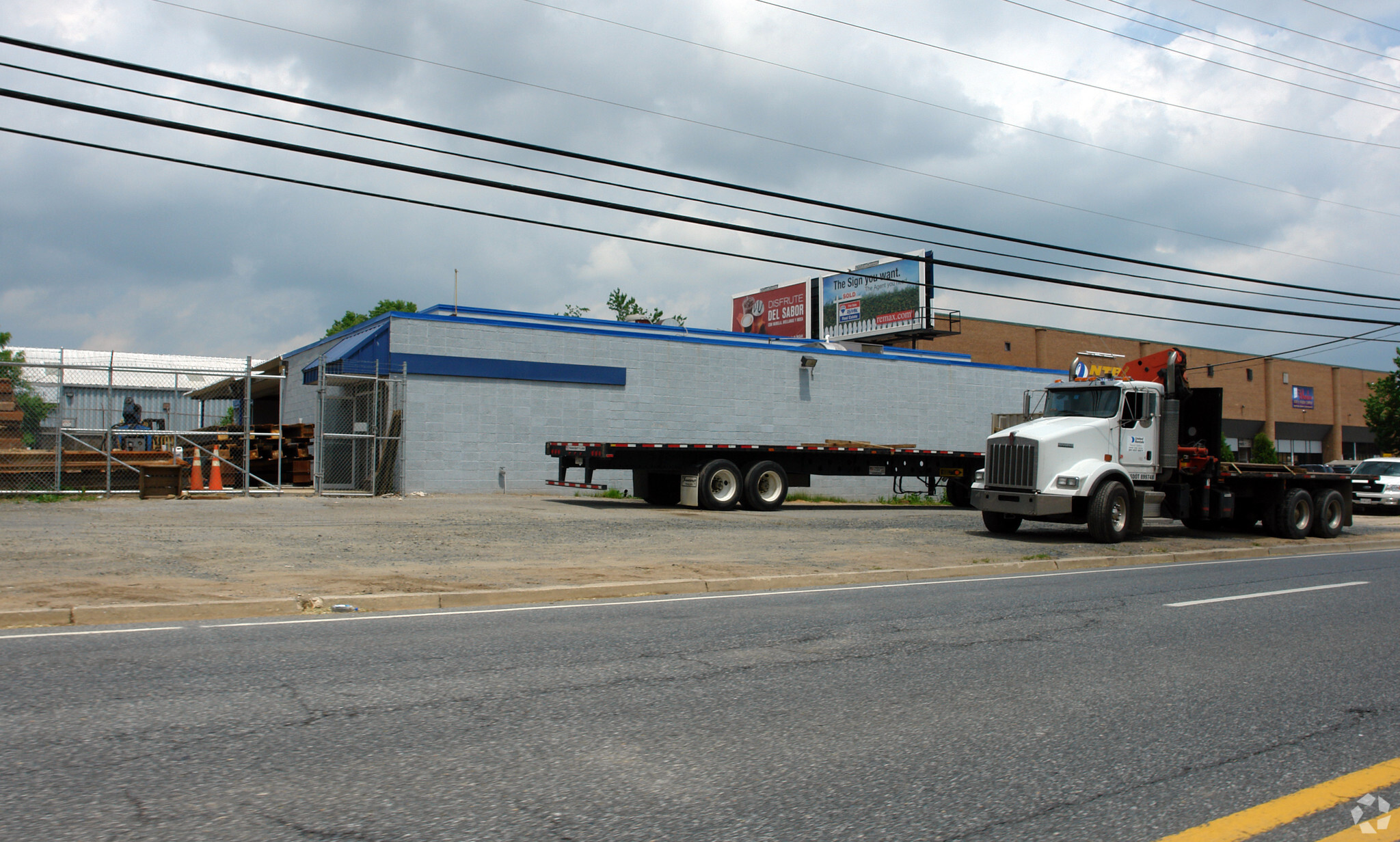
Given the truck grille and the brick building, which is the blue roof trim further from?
the brick building

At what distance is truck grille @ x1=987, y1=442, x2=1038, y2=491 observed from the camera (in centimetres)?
1595

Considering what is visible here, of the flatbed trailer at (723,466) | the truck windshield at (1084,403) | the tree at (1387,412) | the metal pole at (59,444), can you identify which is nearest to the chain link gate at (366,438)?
the flatbed trailer at (723,466)

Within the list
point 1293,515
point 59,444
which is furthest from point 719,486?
point 59,444

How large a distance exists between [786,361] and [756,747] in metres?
24.1

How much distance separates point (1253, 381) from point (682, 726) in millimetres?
64584

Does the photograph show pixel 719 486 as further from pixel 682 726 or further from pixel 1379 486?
pixel 1379 486

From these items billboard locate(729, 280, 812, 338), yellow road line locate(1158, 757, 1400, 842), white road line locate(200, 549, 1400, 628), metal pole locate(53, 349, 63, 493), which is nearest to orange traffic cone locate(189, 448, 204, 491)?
metal pole locate(53, 349, 63, 493)

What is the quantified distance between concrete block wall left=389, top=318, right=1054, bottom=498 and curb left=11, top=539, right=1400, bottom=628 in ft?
47.0

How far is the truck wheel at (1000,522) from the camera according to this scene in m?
17.3

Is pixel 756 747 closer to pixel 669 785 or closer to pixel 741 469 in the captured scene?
pixel 669 785

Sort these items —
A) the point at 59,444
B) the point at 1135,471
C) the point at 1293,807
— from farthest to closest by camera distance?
the point at 59,444 → the point at 1135,471 → the point at 1293,807

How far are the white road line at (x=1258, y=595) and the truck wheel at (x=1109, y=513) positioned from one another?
4627mm

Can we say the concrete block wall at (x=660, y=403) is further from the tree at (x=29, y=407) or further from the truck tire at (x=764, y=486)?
the tree at (x=29, y=407)

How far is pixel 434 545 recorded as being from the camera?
1306 centimetres
